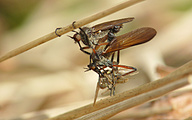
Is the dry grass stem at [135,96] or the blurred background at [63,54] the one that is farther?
the blurred background at [63,54]

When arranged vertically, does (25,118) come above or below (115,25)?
below

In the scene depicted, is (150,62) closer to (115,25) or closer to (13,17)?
(115,25)

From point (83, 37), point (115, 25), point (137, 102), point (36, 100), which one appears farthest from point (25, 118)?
point (137, 102)

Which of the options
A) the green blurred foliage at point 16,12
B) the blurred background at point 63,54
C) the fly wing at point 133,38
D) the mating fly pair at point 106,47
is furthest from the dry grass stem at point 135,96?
the green blurred foliage at point 16,12

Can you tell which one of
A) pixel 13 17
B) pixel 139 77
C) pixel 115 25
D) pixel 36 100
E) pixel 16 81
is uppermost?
pixel 13 17

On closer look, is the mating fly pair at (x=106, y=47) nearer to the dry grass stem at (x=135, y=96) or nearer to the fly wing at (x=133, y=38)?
the fly wing at (x=133, y=38)

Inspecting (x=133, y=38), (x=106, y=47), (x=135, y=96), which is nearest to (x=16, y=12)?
(x=106, y=47)
